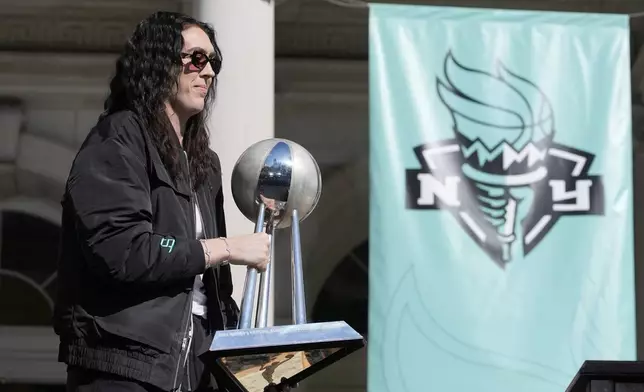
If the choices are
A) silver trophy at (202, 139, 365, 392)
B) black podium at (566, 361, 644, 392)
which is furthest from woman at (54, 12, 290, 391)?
black podium at (566, 361, 644, 392)

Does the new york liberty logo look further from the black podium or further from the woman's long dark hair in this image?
the woman's long dark hair

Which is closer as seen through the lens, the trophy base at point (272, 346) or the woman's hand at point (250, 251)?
the trophy base at point (272, 346)

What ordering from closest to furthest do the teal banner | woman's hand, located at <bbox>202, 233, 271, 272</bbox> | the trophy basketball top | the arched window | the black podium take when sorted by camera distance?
1. woman's hand, located at <bbox>202, 233, 271, 272</bbox>
2. the black podium
3. the trophy basketball top
4. the teal banner
5. the arched window

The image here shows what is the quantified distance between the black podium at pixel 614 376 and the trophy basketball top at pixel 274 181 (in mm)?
808

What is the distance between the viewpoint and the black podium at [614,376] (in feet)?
9.64

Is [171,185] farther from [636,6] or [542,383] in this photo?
[636,6]

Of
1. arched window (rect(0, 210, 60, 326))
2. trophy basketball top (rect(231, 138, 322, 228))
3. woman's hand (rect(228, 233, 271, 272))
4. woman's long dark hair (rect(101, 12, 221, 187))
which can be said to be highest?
woman's long dark hair (rect(101, 12, 221, 187))

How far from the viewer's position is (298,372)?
9.12ft

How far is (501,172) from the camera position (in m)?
5.34

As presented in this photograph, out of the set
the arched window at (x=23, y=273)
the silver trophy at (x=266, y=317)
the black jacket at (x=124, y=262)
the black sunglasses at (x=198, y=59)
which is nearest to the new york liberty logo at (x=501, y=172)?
the silver trophy at (x=266, y=317)

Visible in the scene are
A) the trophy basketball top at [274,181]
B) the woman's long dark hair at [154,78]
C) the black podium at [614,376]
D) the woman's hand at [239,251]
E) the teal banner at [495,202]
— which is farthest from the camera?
the teal banner at [495,202]

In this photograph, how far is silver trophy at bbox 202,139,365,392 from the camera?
255 cm

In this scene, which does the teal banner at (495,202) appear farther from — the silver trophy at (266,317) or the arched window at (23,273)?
the arched window at (23,273)

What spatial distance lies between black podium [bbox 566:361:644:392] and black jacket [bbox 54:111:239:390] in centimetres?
98
